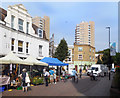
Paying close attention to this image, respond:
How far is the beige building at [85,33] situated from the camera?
126100 millimetres

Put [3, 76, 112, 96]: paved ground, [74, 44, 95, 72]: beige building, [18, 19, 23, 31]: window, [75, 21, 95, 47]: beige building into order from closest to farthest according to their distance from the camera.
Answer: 1. [3, 76, 112, 96]: paved ground
2. [18, 19, 23, 31]: window
3. [74, 44, 95, 72]: beige building
4. [75, 21, 95, 47]: beige building

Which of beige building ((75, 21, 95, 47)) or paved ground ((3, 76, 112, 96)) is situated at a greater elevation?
beige building ((75, 21, 95, 47))

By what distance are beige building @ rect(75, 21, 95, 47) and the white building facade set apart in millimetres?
101918

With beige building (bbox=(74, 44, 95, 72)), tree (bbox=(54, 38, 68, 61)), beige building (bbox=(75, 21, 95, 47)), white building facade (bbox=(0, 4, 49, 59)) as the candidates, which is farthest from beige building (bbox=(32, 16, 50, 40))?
white building facade (bbox=(0, 4, 49, 59))

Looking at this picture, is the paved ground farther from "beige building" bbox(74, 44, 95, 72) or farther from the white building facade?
"beige building" bbox(74, 44, 95, 72)

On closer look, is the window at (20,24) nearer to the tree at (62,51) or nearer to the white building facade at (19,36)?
the white building facade at (19,36)

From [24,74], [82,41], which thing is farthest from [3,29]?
[82,41]

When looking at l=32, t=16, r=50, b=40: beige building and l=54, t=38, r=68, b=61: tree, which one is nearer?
l=54, t=38, r=68, b=61: tree

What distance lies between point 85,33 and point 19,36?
4263 inches

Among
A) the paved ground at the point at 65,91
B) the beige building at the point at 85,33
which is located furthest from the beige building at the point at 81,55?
the beige building at the point at 85,33

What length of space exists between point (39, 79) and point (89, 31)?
114945 millimetres

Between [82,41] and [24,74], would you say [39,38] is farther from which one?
[82,41]

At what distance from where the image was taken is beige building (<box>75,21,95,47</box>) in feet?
414

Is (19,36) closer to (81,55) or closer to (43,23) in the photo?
(81,55)
